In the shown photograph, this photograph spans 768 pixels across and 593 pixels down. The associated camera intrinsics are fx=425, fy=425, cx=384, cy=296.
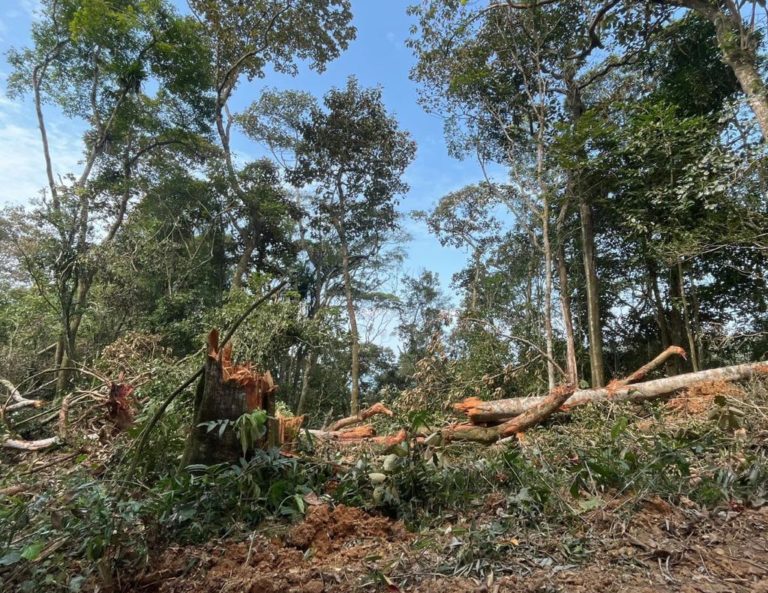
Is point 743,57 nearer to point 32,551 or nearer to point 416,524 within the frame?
point 416,524

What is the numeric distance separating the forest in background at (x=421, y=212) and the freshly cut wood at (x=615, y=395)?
1.26m

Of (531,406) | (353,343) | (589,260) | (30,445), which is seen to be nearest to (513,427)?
(531,406)

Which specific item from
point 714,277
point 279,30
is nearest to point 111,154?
point 279,30

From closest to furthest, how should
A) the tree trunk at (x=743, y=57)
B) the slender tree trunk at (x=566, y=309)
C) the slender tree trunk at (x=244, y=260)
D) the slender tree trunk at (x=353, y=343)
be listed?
the tree trunk at (x=743, y=57) → the slender tree trunk at (x=566, y=309) → the slender tree trunk at (x=353, y=343) → the slender tree trunk at (x=244, y=260)

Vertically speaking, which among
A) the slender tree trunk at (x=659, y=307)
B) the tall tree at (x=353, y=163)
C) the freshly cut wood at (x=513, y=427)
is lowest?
the freshly cut wood at (x=513, y=427)

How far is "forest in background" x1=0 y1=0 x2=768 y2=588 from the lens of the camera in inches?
299

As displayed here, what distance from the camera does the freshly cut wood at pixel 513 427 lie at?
438cm

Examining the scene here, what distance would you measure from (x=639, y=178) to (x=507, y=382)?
4.91 meters

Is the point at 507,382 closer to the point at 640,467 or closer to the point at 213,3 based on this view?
the point at 640,467

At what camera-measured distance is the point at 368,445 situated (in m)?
4.01

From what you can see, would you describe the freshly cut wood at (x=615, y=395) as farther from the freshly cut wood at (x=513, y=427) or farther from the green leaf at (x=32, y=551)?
the green leaf at (x=32, y=551)

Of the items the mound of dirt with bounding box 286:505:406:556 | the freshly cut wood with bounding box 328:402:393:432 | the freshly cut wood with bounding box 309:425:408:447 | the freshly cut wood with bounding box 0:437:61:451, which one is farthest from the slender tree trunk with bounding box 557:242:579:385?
the freshly cut wood with bounding box 0:437:61:451

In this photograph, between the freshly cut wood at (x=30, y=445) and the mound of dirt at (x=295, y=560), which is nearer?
the mound of dirt at (x=295, y=560)

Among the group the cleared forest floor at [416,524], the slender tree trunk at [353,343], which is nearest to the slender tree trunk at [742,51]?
the cleared forest floor at [416,524]
